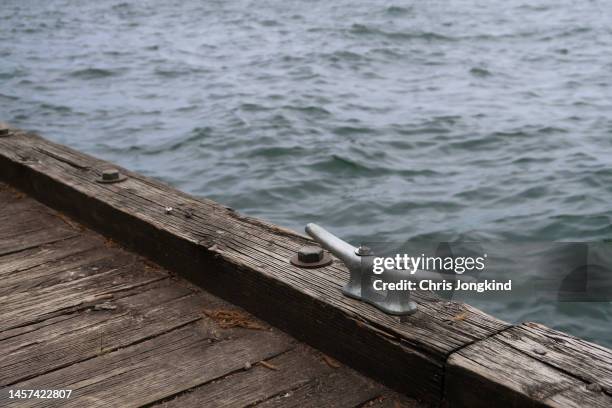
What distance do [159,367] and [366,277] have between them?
0.67 m

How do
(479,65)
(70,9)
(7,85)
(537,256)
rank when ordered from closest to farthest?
(537,256), (479,65), (7,85), (70,9)

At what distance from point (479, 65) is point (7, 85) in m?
7.46

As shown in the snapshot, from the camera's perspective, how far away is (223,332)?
2686 mm

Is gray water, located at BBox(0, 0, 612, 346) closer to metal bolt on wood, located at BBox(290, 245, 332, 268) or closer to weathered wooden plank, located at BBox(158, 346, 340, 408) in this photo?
metal bolt on wood, located at BBox(290, 245, 332, 268)

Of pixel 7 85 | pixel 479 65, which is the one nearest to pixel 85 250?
pixel 479 65

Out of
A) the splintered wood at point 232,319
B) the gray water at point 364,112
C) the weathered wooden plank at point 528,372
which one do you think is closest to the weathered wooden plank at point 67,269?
the splintered wood at point 232,319

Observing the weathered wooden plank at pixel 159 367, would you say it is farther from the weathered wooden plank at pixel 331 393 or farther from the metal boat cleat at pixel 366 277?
the metal boat cleat at pixel 366 277

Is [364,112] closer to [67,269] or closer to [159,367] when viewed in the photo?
[67,269]

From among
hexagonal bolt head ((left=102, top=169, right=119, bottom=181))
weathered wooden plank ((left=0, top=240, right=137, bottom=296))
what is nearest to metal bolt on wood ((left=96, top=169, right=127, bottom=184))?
hexagonal bolt head ((left=102, top=169, right=119, bottom=181))

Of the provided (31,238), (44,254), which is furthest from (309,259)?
(31,238)

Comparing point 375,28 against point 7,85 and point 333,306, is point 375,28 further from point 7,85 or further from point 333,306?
point 333,306

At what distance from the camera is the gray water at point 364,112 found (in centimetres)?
709

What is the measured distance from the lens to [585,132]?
909 centimetres

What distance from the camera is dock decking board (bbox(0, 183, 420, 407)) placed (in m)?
2.35
